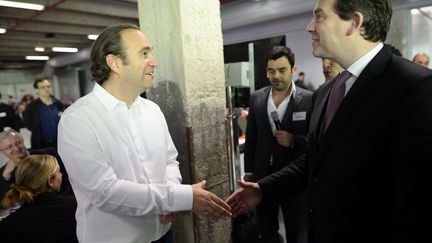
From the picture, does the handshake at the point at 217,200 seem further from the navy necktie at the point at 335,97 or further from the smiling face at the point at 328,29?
the smiling face at the point at 328,29

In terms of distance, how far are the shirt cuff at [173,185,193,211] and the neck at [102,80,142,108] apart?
0.47m

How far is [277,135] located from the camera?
89.7 inches

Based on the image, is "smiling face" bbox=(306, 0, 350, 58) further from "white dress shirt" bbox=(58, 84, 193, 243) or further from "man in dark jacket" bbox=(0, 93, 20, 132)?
"man in dark jacket" bbox=(0, 93, 20, 132)

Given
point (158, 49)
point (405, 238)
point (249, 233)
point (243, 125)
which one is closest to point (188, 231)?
point (249, 233)

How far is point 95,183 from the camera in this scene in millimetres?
1238

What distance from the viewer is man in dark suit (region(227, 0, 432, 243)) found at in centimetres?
92

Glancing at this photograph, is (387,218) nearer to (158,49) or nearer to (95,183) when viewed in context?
(95,183)

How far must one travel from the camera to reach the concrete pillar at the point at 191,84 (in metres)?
1.83

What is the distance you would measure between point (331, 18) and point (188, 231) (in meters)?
1.47

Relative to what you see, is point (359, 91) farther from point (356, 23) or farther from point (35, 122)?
point (35, 122)

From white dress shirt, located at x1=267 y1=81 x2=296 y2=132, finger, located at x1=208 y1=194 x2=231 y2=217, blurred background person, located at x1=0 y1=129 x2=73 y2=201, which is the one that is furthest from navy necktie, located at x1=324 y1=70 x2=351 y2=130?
blurred background person, located at x1=0 y1=129 x2=73 y2=201

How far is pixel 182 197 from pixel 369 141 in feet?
2.57

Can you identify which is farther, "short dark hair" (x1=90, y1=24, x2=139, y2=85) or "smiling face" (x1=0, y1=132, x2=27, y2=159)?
"smiling face" (x1=0, y1=132, x2=27, y2=159)

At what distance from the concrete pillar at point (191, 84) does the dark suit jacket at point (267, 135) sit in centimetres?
48
